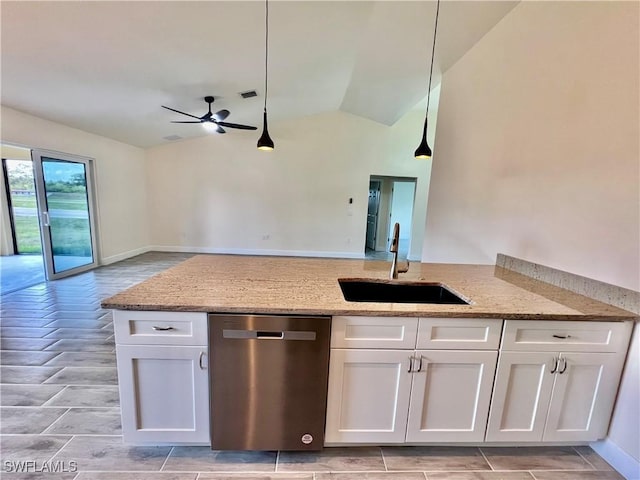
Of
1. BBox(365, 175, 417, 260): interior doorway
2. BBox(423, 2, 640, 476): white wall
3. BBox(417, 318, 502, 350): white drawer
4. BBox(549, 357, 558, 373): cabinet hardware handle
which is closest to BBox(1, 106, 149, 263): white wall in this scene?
BBox(417, 318, 502, 350): white drawer

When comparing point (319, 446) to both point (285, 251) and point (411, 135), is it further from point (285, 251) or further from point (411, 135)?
point (411, 135)

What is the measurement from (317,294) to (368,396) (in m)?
0.57

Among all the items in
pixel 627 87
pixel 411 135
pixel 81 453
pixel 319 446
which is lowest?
pixel 81 453

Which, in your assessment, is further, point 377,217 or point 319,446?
point 377,217

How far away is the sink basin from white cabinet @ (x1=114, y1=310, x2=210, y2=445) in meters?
0.93

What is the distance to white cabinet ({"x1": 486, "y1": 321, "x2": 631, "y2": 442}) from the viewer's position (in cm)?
140

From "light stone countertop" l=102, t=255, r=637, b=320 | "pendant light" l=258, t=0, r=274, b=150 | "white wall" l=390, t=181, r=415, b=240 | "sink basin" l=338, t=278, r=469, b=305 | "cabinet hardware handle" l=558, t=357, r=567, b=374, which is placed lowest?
"cabinet hardware handle" l=558, t=357, r=567, b=374

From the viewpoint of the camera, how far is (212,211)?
6.48 m

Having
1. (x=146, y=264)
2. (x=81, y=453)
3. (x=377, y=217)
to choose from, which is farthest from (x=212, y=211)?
(x=81, y=453)

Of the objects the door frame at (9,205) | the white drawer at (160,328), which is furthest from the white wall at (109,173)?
the white drawer at (160,328)

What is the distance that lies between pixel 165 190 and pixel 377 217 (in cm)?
537

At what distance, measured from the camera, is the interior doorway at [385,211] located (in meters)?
7.52

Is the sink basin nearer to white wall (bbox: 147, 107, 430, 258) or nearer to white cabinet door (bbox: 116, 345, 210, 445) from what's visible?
white cabinet door (bbox: 116, 345, 210, 445)

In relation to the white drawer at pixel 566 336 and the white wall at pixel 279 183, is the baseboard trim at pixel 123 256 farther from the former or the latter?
the white drawer at pixel 566 336
